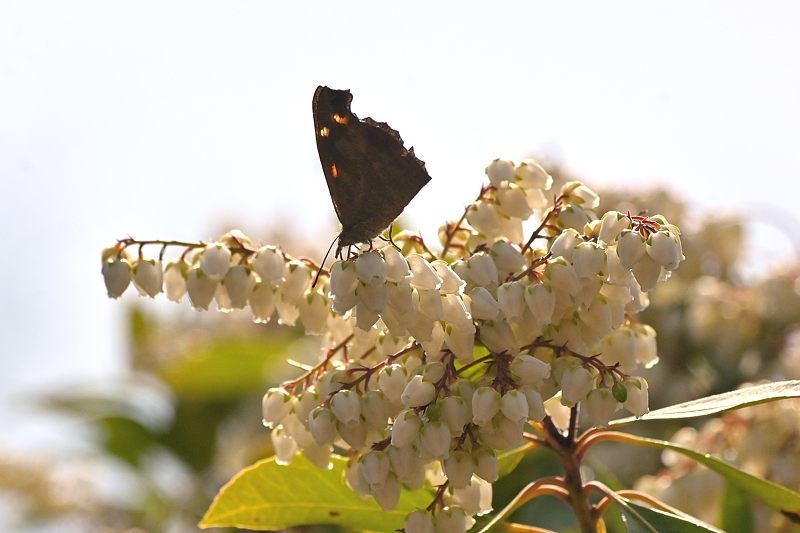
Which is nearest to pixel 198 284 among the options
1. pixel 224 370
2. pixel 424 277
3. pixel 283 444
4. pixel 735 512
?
pixel 283 444

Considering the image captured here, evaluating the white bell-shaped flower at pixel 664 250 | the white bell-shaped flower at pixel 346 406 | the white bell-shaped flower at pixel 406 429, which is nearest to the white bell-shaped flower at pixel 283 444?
the white bell-shaped flower at pixel 346 406

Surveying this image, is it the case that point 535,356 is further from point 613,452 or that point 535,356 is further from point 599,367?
point 613,452

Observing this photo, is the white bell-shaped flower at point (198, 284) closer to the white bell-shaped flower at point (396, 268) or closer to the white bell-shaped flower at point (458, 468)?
the white bell-shaped flower at point (396, 268)

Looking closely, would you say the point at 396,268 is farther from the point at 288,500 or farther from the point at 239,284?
the point at 288,500

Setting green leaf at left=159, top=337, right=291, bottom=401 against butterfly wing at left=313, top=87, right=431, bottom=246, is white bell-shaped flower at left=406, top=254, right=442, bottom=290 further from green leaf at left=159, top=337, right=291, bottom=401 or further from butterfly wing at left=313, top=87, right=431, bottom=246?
green leaf at left=159, top=337, right=291, bottom=401

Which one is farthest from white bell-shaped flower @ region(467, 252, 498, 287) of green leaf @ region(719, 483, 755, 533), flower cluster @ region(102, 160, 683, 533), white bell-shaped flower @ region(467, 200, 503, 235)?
green leaf @ region(719, 483, 755, 533)

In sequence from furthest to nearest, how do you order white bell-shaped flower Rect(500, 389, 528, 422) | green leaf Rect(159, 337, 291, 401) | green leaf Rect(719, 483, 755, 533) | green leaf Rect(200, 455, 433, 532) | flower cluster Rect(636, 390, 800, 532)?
green leaf Rect(159, 337, 291, 401), flower cluster Rect(636, 390, 800, 532), green leaf Rect(719, 483, 755, 533), green leaf Rect(200, 455, 433, 532), white bell-shaped flower Rect(500, 389, 528, 422)

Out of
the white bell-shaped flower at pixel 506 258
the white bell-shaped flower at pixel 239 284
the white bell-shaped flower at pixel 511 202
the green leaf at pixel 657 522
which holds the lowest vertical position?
the green leaf at pixel 657 522
